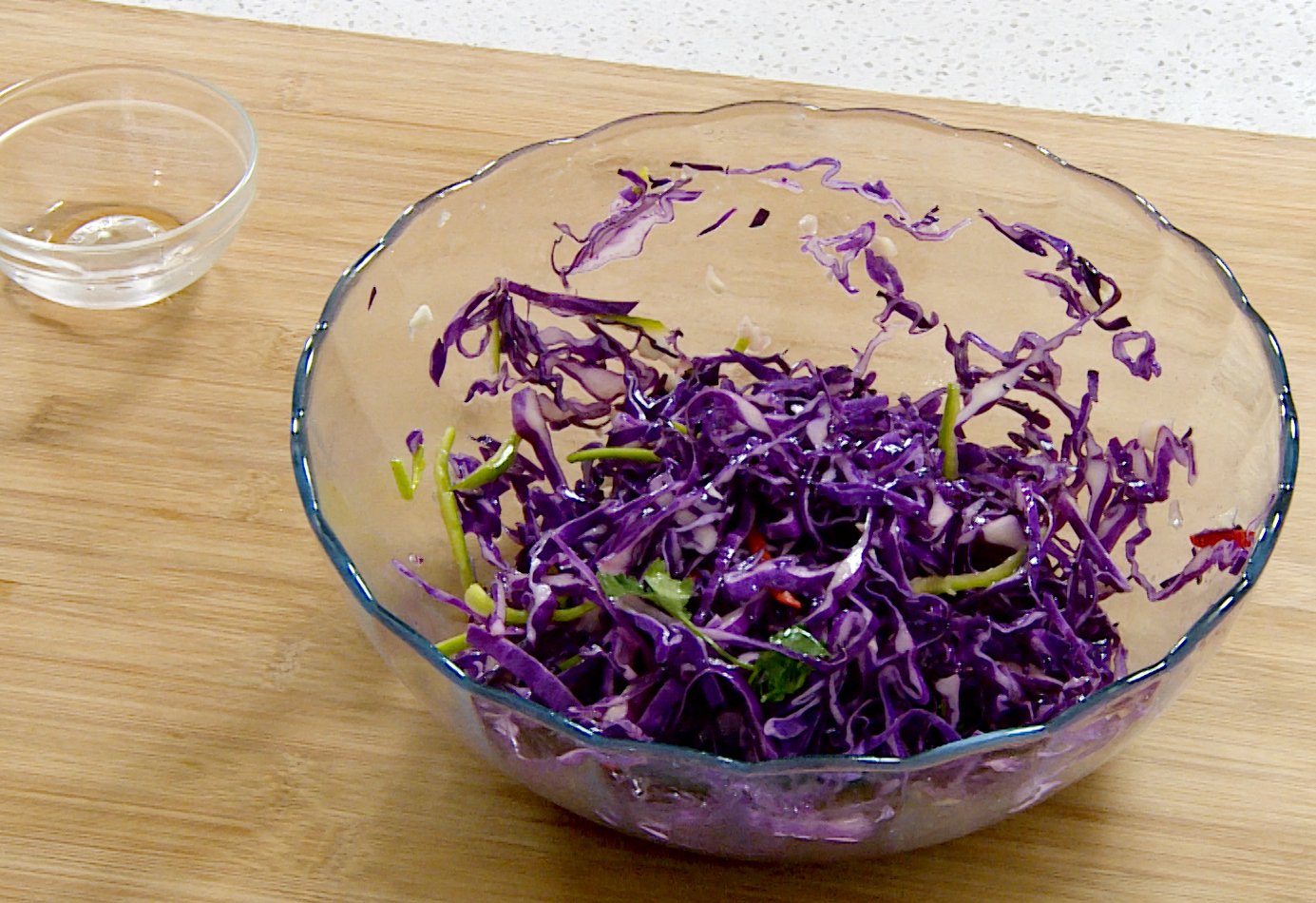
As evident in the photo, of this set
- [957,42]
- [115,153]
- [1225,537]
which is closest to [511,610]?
[1225,537]

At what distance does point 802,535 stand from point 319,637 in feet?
1.49

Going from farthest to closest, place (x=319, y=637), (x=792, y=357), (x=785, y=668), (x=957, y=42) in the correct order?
(x=957, y=42) → (x=792, y=357) → (x=319, y=637) → (x=785, y=668)

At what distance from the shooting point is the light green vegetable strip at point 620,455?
115 cm

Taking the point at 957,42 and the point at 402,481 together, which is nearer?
the point at 402,481

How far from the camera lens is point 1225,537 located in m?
1.04

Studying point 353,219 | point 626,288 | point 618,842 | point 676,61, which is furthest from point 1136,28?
point 618,842

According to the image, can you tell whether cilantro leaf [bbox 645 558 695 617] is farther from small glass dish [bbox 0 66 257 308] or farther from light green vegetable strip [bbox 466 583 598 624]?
small glass dish [bbox 0 66 257 308]

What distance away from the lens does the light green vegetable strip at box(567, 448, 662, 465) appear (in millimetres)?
1146

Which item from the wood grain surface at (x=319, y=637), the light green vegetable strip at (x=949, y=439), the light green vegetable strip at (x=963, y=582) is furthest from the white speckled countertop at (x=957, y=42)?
the light green vegetable strip at (x=963, y=582)

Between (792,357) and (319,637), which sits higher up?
(792,357)

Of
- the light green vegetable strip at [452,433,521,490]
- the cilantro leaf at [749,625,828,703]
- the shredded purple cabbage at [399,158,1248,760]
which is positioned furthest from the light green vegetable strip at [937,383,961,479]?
the light green vegetable strip at [452,433,521,490]

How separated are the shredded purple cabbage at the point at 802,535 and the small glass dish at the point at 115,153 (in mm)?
508

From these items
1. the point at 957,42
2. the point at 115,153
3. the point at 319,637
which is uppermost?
the point at 957,42

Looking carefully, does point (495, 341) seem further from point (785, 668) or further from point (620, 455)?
point (785, 668)
